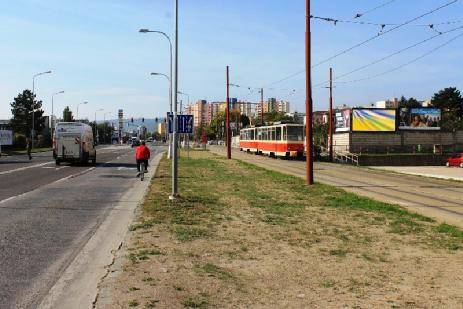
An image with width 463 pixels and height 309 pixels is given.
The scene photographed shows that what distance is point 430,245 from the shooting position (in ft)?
29.8

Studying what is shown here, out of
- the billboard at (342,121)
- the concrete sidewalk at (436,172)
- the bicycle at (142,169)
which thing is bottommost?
the concrete sidewalk at (436,172)

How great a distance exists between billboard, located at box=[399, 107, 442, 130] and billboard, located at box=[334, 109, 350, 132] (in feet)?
27.2

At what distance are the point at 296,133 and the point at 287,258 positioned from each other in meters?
37.9

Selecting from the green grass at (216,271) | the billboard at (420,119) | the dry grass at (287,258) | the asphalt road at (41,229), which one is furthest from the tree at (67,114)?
the green grass at (216,271)

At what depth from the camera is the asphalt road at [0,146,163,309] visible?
261 inches

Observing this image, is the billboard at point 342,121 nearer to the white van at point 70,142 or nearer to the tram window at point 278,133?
the tram window at point 278,133

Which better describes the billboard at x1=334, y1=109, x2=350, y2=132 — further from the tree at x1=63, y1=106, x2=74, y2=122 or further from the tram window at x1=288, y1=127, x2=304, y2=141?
the tree at x1=63, y1=106, x2=74, y2=122

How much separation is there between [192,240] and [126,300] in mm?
3526

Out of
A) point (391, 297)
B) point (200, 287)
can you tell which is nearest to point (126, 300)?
point (200, 287)

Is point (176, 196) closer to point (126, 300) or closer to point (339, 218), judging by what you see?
point (339, 218)

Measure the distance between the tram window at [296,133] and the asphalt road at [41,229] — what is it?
26082 millimetres

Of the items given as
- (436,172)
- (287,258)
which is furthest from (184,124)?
(436,172)

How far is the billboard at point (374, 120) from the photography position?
74.4 meters

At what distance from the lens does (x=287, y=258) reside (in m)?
7.99
